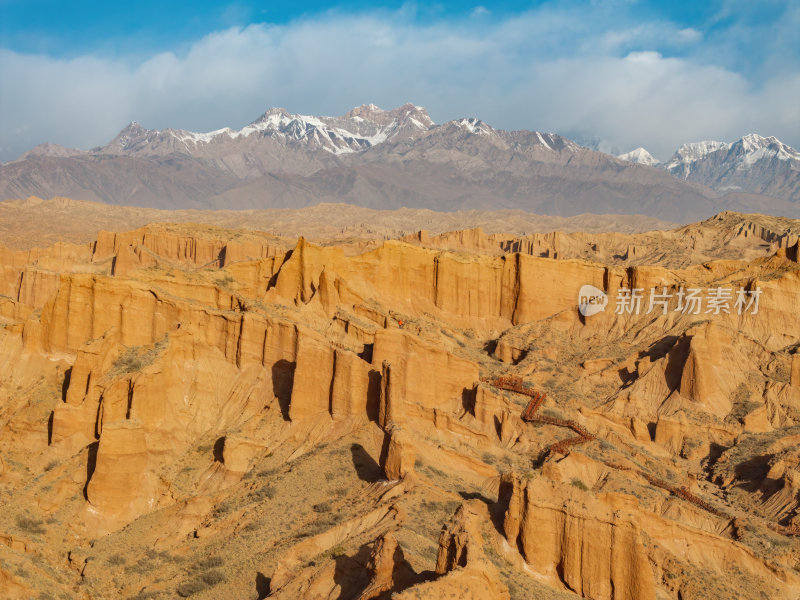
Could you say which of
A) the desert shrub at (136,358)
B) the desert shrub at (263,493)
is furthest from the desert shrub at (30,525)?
the desert shrub at (136,358)

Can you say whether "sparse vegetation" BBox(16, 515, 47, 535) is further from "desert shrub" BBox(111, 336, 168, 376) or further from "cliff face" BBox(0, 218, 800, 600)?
"desert shrub" BBox(111, 336, 168, 376)

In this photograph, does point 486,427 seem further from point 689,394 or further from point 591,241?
point 591,241

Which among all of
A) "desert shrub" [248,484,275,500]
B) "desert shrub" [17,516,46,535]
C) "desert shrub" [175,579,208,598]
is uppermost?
"desert shrub" [248,484,275,500]

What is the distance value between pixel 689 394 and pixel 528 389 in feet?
35.6

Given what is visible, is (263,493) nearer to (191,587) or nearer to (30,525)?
(191,587)

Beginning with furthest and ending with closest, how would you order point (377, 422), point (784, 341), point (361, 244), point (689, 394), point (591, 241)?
point (591, 241) → point (361, 244) → point (784, 341) → point (689, 394) → point (377, 422)

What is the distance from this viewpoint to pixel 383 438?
126 ft

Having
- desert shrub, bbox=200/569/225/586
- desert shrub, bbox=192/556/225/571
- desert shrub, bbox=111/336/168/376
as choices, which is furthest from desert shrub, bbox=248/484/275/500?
desert shrub, bbox=111/336/168/376

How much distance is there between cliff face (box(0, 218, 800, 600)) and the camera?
2886cm

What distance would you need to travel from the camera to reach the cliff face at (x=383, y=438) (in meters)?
28.9

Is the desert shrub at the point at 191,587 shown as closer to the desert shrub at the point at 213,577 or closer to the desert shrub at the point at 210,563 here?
the desert shrub at the point at 213,577

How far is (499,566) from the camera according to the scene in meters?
27.7

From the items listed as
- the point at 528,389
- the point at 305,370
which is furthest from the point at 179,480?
the point at 528,389

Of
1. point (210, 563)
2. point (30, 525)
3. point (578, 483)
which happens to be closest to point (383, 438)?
point (578, 483)
